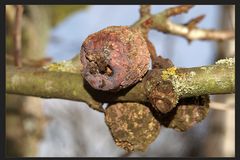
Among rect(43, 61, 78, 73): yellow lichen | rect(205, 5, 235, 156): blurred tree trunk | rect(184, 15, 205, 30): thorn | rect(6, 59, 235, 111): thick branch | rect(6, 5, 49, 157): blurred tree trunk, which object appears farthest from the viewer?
rect(205, 5, 235, 156): blurred tree trunk

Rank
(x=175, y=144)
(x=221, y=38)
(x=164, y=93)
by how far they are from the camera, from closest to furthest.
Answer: (x=164, y=93), (x=221, y=38), (x=175, y=144)

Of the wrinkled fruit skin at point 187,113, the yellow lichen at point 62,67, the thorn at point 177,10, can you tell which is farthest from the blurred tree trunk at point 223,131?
the wrinkled fruit skin at point 187,113

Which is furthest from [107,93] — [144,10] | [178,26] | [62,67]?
[178,26]

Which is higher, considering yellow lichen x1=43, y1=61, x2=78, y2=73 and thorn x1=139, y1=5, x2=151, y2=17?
thorn x1=139, y1=5, x2=151, y2=17

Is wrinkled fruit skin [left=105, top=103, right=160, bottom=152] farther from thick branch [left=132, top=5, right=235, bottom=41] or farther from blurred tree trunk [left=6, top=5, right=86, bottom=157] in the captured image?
blurred tree trunk [left=6, top=5, right=86, bottom=157]

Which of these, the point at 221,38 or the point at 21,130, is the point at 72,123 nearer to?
the point at 21,130

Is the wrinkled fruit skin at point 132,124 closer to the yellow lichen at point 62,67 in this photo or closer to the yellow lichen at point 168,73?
the yellow lichen at point 168,73

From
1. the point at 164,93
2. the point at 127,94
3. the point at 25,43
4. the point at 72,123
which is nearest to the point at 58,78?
the point at 127,94

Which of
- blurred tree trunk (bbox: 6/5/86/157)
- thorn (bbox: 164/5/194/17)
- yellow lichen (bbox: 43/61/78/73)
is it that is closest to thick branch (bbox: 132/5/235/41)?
thorn (bbox: 164/5/194/17)
